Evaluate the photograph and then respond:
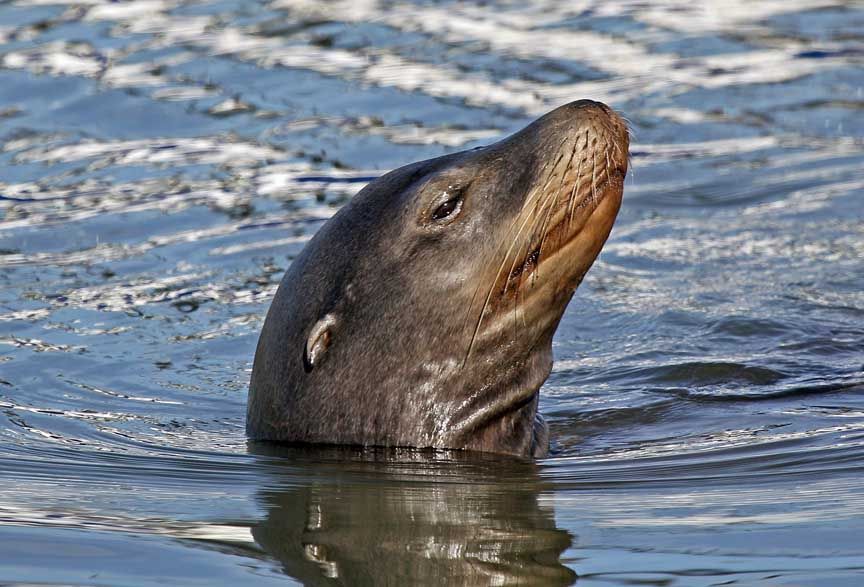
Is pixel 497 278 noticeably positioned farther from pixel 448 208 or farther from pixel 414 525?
pixel 414 525

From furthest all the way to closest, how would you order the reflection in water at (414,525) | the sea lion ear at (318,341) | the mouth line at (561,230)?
1. the sea lion ear at (318,341)
2. the mouth line at (561,230)
3. the reflection in water at (414,525)

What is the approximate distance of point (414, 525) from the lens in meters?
4.83

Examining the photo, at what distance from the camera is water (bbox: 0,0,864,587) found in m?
4.62

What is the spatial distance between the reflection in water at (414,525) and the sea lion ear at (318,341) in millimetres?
427

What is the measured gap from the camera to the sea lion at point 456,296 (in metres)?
6.29

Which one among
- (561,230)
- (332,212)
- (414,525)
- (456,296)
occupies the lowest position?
(332,212)

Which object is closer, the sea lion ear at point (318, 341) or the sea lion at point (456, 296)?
the sea lion at point (456, 296)

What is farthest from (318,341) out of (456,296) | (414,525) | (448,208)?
(414,525)

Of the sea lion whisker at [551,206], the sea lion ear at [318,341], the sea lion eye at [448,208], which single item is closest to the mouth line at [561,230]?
the sea lion whisker at [551,206]

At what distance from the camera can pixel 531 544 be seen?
4551mm

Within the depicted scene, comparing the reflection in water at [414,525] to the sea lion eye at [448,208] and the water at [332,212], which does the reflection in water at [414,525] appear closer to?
the water at [332,212]

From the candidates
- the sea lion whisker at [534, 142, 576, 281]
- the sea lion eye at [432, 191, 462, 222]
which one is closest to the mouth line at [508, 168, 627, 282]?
the sea lion whisker at [534, 142, 576, 281]

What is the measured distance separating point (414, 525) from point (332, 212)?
6798 mm

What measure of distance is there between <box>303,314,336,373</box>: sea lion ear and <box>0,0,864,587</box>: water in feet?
1.16
